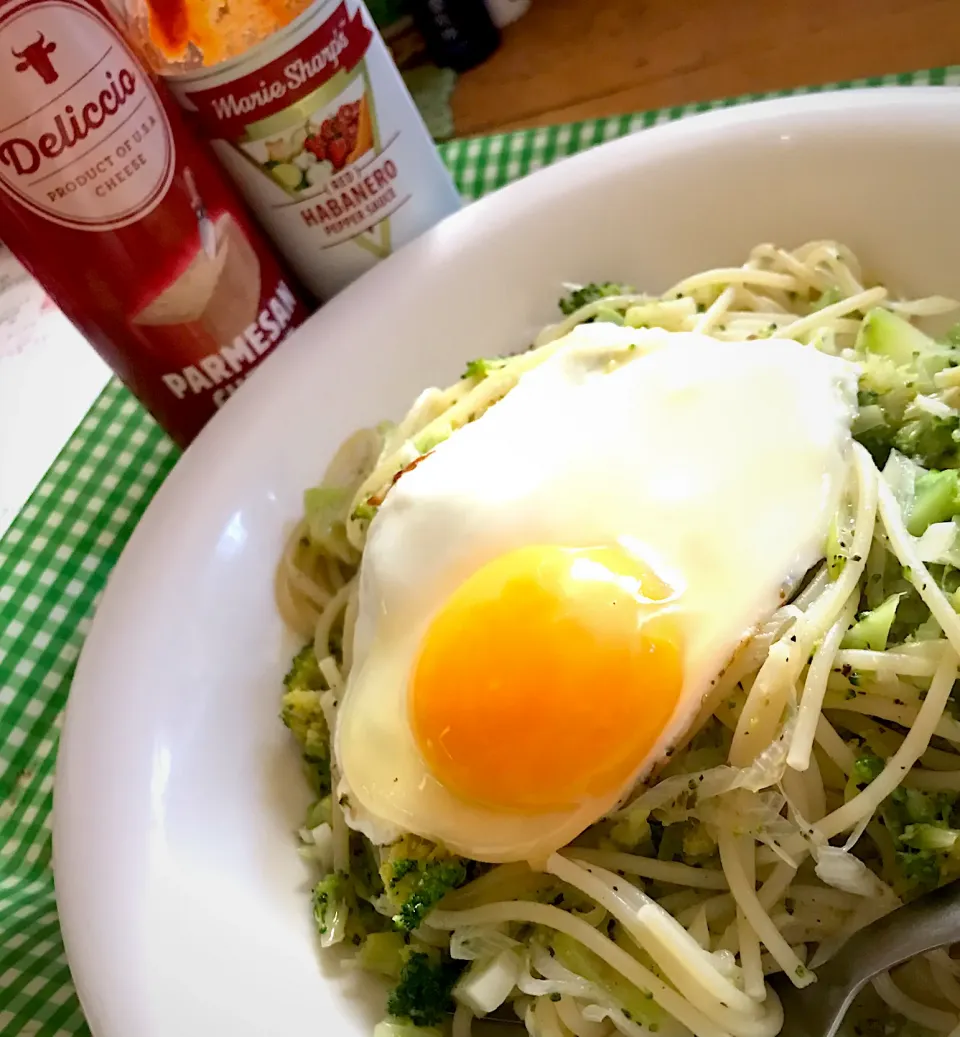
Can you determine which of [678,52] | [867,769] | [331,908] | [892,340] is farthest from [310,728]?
[678,52]

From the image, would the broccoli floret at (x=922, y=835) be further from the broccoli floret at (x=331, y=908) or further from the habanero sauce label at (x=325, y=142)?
the habanero sauce label at (x=325, y=142)

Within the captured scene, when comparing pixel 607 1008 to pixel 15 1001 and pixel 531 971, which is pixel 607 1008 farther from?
pixel 15 1001

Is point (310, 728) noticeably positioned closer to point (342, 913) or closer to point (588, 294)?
point (342, 913)

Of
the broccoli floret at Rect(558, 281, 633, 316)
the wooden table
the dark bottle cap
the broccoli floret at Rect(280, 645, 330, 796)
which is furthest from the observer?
the dark bottle cap

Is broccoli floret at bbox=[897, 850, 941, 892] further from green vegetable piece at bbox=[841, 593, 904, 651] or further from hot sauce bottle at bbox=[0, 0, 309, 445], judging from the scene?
hot sauce bottle at bbox=[0, 0, 309, 445]

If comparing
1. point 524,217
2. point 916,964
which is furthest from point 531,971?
point 524,217

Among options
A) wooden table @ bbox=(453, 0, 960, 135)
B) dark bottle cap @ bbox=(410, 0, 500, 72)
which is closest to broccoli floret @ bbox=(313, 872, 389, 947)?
wooden table @ bbox=(453, 0, 960, 135)
